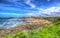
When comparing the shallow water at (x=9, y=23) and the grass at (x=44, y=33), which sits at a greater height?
the shallow water at (x=9, y=23)

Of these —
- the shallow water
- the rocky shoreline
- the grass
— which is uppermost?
the shallow water

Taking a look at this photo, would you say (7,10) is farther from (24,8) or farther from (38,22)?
(38,22)

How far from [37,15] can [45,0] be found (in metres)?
0.19

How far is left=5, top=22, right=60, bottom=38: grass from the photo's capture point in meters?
1.40

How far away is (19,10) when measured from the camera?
1.46 m

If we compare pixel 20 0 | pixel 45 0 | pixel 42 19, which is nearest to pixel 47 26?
pixel 42 19

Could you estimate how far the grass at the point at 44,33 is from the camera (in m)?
1.40

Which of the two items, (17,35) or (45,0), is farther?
(45,0)

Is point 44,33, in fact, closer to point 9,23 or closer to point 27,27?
point 27,27

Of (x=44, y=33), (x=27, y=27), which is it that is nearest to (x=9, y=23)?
(x=27, y=27)

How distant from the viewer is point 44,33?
4.69 ft

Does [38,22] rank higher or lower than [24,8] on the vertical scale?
lower

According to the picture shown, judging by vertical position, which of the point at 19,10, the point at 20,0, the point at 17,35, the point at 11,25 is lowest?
the point at 17,35

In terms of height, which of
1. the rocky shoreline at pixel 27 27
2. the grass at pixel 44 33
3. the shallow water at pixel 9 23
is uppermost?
the shallow water at pixel 9 23
